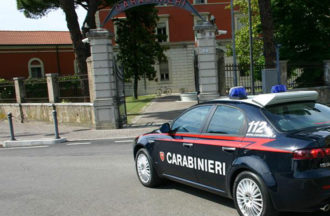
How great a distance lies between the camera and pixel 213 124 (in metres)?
4.77

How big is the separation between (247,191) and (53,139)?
9.66 meters

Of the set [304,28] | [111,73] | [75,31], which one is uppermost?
[75,31]

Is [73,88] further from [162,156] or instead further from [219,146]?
[219,146]

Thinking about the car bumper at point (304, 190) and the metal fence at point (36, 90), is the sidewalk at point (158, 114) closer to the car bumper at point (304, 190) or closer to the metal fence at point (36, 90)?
the metal fence at point (36, 90)

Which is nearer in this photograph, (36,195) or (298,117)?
(298,117)

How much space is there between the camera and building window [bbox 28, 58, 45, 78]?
45.2 m

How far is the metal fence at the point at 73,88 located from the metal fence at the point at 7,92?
5109 mm

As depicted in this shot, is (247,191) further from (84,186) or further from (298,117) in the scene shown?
(84,186)

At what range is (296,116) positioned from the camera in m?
4.23

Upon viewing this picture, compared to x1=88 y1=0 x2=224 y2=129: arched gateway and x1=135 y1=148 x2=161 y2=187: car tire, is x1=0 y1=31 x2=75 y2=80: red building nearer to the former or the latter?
x1=88 y1=0 x2=224 y2=129: arched gateway

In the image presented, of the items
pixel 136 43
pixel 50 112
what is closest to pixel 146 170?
pixel 50 112

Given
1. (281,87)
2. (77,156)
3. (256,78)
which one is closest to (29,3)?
(256,78)

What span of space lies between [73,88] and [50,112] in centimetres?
218

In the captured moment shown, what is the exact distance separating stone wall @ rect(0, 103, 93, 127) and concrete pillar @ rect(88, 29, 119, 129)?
71 cm
